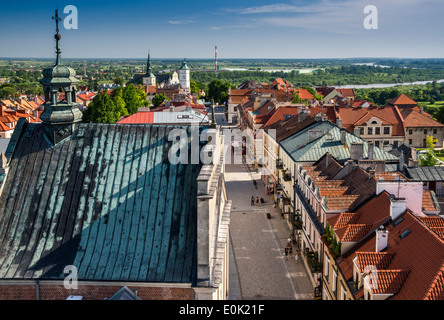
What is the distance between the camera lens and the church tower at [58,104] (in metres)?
18.9

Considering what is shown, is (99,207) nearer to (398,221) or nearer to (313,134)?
(398,221)

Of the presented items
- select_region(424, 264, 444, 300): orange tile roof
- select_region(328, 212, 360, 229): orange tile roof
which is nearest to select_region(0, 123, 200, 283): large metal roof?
select_region(424, 264, 444, 300): orange tile roof

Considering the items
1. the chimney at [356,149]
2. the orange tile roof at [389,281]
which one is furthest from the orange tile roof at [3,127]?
the orange tile roof at [389,281]

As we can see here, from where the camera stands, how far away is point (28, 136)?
1908 cm

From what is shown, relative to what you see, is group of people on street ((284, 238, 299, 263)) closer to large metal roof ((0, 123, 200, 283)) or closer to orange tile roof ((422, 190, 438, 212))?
orange tile roof ((422, 190, 438, 212))

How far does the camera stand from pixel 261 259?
115ft

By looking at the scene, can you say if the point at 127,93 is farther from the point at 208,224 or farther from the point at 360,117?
the point at 208,224

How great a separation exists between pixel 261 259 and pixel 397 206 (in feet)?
46.1

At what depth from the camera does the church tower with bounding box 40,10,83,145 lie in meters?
18.9

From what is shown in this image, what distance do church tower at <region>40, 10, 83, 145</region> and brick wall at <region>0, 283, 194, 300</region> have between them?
5948mm

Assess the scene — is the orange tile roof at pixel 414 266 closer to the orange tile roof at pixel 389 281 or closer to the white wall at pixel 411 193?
the orange tile roof at pixel 389 281

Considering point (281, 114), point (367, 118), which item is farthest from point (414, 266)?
point (367, 118)

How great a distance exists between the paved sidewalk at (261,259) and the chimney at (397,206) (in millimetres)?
8478
